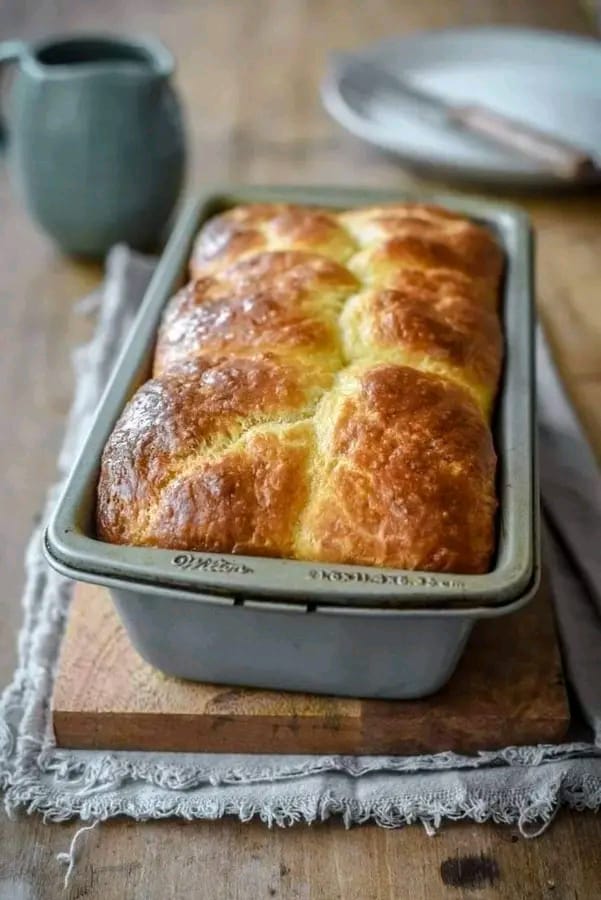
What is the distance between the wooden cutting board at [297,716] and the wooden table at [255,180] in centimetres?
6

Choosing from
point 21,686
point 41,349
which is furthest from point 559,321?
point 21,686

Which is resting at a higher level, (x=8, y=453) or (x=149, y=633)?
(x=149, y=633)

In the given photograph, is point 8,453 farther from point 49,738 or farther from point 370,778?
point 370,778

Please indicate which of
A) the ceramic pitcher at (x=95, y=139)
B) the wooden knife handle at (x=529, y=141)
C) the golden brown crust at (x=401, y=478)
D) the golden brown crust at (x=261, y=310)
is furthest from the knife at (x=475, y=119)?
the golden brown crust at (x=401, y=478)

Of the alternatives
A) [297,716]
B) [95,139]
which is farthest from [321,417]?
[95,139]

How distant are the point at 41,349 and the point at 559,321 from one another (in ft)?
1.89

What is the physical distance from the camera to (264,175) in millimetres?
1418

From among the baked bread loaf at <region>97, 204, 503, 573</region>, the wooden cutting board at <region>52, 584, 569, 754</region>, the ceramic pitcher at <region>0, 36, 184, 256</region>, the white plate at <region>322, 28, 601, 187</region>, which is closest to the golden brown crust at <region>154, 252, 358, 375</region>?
the baked bread loaf at <region>97, 204, 503, 573</region>

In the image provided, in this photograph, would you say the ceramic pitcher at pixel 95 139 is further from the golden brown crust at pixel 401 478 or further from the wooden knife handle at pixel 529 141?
the golden brown crust at pixel 401 478

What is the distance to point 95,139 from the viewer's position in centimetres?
116

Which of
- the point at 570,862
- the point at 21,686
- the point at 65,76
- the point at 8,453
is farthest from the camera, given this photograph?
the point at 65,76

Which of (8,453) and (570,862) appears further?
(8,453)

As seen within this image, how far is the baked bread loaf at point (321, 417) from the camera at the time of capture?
0.64 m

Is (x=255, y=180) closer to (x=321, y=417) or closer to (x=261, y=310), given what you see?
(x=261, y=310)
